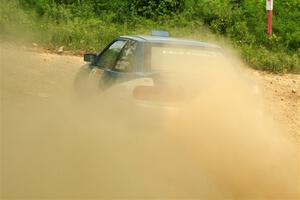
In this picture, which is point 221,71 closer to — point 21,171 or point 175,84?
point 175,84

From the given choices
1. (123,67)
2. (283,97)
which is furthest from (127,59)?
(283,97)

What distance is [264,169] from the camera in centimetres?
611

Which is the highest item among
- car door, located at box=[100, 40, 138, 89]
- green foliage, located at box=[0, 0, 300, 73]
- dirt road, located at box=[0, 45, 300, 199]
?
→ green foliage, located at box=[0, 0, 300, 73]

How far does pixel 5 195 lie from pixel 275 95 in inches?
297

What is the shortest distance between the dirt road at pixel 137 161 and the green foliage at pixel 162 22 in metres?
8.06

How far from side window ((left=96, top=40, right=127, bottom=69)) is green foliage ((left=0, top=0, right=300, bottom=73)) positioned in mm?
6625

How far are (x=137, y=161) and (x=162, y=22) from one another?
11.5 metres

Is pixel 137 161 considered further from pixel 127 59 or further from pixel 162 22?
pixel 162 22

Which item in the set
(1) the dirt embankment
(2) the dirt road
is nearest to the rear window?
(2) the dirt road

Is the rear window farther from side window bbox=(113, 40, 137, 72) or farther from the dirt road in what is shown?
the dirt road

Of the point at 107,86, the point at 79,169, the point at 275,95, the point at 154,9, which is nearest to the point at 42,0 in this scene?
the point at 154,9

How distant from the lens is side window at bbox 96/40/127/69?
26.1 feet

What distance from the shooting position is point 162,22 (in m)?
17.2

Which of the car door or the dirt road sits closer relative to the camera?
the dirt road
